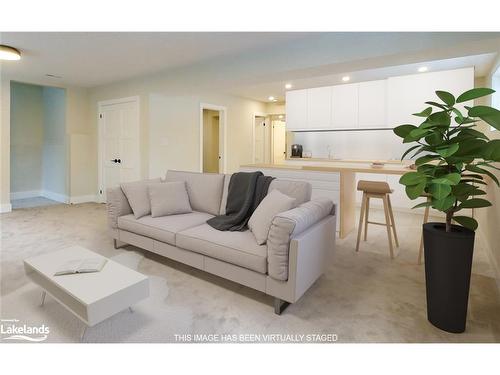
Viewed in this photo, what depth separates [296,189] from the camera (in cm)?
274

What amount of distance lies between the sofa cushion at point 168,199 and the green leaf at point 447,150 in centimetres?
241

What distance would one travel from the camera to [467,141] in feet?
6.23

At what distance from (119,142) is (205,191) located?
10.4 ft

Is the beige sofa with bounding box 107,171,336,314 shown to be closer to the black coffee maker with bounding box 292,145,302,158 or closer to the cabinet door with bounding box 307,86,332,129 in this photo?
the cabinet door with bounding box 307,86,332,129

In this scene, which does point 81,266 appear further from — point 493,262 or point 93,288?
point 493,262

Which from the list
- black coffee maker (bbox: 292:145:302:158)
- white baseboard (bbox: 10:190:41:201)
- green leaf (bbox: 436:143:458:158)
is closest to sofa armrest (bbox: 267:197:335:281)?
green leaf (bbox: 436:143:458:158)

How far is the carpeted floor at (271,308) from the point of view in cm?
192

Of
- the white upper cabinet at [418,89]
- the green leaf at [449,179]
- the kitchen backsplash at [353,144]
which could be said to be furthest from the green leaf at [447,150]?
the kitchen backsplash at [353,144]

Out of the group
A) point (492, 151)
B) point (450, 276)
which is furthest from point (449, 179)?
point (450, 276)

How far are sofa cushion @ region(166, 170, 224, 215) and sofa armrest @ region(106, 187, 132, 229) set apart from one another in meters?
0.70

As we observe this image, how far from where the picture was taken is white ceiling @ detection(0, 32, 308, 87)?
10.4 ft

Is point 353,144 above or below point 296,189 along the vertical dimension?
above
